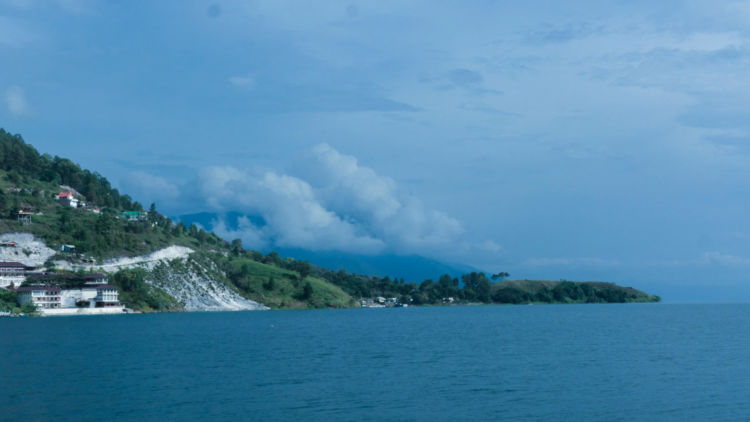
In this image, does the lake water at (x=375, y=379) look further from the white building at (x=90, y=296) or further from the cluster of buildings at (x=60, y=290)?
the white building at (x=90, y=296)

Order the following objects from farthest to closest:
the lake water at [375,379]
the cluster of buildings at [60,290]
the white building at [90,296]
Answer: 1. the white building at [90,296]
2. the cluster of buildings at [60,290]
3. the lake water at [375,379]

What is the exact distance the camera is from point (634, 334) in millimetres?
111062

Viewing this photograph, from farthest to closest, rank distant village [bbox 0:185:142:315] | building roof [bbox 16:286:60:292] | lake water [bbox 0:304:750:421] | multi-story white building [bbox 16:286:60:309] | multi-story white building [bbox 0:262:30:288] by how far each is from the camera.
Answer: multi-story white building [bbox 0:262:30:288]
distant village [bbox 0:185:142:315]
building roof [bbox 16:286:60:292]
multi-story white building [bbox 16:286:60:309]
lake water [bbox 0:304:750:421]

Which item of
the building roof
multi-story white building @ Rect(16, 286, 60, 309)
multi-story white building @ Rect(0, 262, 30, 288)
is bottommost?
multi-story white building @ Rect(16, 286, 60, 309)

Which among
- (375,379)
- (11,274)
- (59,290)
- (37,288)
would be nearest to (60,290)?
(59,290)

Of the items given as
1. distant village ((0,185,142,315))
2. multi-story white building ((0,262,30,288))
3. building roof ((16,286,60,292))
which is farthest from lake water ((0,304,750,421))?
multi-story white building ((0,262,30,288))

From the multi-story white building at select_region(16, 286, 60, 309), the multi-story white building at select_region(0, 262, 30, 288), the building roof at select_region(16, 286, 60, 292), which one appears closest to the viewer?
the multi-story white building at select_region(16, 286, 60, 309)

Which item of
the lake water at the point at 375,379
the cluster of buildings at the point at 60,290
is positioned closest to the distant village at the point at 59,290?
the cluster of buildings at the point at 60,290

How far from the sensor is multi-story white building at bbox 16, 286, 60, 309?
177m

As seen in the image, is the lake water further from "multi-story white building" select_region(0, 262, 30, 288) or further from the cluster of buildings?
"multi-story white building" select_region(0, 262, 30, 288)

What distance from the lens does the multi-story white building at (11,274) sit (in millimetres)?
183750

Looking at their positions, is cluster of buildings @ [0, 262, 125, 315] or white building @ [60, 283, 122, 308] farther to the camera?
white building @ [60, 283, 122, 308]

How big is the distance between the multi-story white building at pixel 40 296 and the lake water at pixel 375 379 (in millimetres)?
86314

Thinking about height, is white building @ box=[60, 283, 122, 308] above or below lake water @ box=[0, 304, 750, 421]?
above
